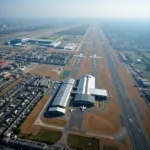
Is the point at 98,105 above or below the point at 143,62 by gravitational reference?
above

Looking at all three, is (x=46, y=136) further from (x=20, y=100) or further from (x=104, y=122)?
(x=20, y=100)

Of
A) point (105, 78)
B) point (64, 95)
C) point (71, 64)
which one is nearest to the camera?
point (64, 95)

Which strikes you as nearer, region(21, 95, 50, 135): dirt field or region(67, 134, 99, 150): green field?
region(67, 134, 99, 150): green field

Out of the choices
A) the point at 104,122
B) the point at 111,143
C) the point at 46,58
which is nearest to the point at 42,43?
the point at 46,58

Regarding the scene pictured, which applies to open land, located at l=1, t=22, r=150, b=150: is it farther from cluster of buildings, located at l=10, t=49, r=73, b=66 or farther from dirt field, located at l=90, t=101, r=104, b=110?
cluster of buildings, located at l=10, t=49, r=73, b=66

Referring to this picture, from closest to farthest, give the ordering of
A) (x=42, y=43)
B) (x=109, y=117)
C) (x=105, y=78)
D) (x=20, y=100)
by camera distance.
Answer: (x=109, y=117), (x=20, y=100), (x=105, y=78), (x=42, y=43)

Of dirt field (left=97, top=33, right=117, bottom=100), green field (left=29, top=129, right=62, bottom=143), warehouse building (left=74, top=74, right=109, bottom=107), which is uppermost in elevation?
warehouse building (left=74, top=74, right=109, bottom=107)

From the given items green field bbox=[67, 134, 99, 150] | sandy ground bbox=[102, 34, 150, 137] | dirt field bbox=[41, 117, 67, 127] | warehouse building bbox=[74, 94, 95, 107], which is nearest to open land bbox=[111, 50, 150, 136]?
sandy ground bbox=[102, 34, 150, 137]
